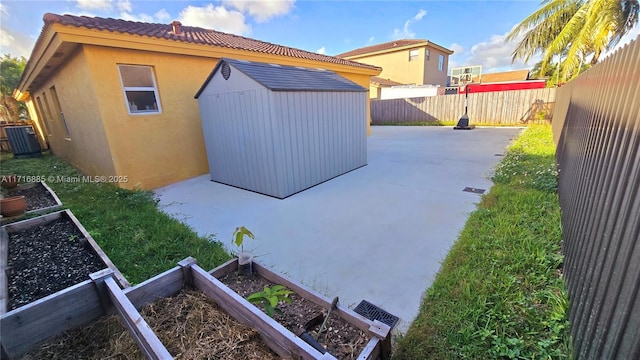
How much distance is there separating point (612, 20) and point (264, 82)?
12.6 meters

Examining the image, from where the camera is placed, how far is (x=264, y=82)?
4285mm

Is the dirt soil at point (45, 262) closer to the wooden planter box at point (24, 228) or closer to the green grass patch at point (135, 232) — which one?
the wooden planter box at point (24, 228)

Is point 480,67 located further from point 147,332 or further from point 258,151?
point 147,332

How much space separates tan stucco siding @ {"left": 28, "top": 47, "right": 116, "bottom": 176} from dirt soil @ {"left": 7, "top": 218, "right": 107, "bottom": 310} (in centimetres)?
235

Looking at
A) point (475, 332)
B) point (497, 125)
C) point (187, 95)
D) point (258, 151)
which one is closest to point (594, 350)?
point (475, 332)

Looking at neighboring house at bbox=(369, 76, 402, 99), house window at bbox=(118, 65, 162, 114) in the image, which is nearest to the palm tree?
neighboring house at bbox=(369, 76, 402, 99)

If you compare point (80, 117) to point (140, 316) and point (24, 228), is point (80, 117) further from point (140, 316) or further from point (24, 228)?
point (140, 316)

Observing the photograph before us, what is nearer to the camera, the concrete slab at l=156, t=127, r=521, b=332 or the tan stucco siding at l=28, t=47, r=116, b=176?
the concrete slab at l=156, t=127, r=521, b=332

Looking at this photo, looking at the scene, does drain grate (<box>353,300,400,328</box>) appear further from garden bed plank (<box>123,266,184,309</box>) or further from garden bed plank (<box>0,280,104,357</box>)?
garden bed plank (<box>0,280,104,357</box>)

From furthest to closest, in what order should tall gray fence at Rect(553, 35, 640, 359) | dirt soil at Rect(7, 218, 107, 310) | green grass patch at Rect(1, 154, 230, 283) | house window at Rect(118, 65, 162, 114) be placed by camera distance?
1. house window at Rect(118, 65, 162, 114)
2. green grass patch at Rect(1, 154, 230, 283)
3. dirt soil at Rect(7, 218, 107, 310)
4. tall gray fence at Rect(553, 35, 640, 359)

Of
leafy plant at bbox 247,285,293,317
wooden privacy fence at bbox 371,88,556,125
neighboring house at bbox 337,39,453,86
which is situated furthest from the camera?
neighboring house at bbox 337,39,453,86

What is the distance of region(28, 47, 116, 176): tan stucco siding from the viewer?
5.06 m

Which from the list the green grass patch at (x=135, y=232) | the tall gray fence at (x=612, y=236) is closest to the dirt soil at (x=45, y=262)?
the green grass patch at (x=135, y=232)

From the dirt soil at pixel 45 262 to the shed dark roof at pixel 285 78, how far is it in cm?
311
